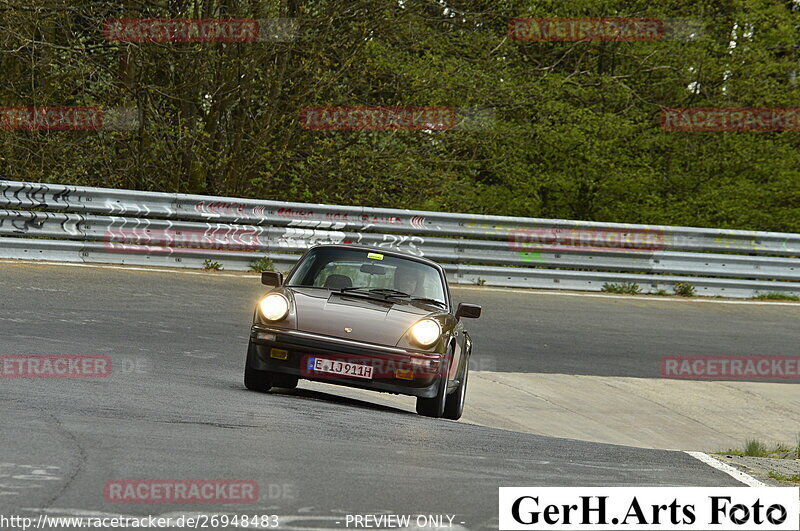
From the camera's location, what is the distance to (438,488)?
6.36m

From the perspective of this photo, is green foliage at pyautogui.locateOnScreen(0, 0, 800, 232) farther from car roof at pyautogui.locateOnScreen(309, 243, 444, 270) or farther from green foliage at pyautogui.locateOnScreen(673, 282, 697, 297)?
car roof at pyautogui.locateOnScreen(309, 243, 444, 270)

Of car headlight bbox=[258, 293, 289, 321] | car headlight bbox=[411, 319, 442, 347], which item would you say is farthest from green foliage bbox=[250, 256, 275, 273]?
car headlight bbox=[411, 319, 442, 347]

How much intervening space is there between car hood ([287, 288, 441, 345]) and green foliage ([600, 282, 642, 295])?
34.9 feet

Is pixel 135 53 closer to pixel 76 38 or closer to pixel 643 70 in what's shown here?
pixel 76 38

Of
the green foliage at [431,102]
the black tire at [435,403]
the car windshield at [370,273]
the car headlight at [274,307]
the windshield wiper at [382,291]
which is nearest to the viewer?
the car headlight at [274,307]

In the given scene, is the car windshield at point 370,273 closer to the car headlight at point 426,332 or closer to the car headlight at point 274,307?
the car headlight at point 274,307

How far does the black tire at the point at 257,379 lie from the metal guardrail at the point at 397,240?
8.05m

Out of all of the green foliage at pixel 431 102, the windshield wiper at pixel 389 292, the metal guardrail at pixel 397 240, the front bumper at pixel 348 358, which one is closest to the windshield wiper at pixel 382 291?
the windshield wiper at pixel 389 292

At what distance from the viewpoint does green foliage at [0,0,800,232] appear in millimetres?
20469

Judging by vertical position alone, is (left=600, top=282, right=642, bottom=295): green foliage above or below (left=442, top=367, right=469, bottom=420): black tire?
above

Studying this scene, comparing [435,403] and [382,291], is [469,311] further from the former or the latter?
[435,403]

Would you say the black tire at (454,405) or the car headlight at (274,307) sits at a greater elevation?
the car headlight at (274,307)

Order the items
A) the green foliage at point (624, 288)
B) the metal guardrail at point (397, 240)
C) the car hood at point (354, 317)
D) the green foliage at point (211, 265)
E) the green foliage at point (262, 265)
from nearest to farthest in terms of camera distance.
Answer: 1. the car hood at point (354, 317)
2. the metal guardrail at point (397, 240)
3. the green foliage at point (211, 265)
4. the green foliage at point (262, 265)
5. the green foliage at point (624, 288)

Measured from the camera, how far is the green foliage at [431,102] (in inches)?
806
